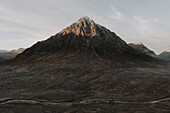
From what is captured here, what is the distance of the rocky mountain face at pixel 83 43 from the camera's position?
173 ft

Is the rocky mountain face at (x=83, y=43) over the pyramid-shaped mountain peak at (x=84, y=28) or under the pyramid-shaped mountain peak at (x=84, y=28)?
under

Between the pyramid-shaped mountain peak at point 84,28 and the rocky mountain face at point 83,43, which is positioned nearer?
the rocky mountain face at point 83,43

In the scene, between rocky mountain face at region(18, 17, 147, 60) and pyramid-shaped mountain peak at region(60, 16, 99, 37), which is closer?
rocky mountain face at region(18, 17, 147, 60)

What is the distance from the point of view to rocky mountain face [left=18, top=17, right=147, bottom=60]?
173 ft

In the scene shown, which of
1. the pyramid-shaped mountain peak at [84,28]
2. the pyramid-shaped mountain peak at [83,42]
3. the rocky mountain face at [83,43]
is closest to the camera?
the rocky mountain face at [83,43]

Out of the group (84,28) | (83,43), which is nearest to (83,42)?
(83,43)

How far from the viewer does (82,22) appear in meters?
73.6

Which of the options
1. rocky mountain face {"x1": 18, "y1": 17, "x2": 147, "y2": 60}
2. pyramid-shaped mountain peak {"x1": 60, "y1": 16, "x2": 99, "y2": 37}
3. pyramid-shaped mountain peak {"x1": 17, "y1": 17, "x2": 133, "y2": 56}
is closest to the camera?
rocky mountain face {"x1": 18, "y1": 17, "x2": 147, "y2": 60}

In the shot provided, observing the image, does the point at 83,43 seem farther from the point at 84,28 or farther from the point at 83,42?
the point at 84,28

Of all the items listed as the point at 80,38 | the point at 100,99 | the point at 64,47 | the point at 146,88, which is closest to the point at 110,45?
the point at 80,38

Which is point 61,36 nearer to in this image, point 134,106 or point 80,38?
point 80,38

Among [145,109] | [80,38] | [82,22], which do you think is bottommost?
[145,109]

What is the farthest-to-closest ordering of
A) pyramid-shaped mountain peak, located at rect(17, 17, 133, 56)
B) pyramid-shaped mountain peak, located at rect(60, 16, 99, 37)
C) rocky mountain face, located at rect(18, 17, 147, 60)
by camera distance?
pyramid-shaped mountain peak, located at rect(60, 16, 99, 37) → pyramid-shaped mountain peak, located at rect(17, 17, 133, 56) → rocky mountain face, located at rect(18, 17, 147, 60)

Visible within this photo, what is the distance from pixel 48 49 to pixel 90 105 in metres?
50.9
